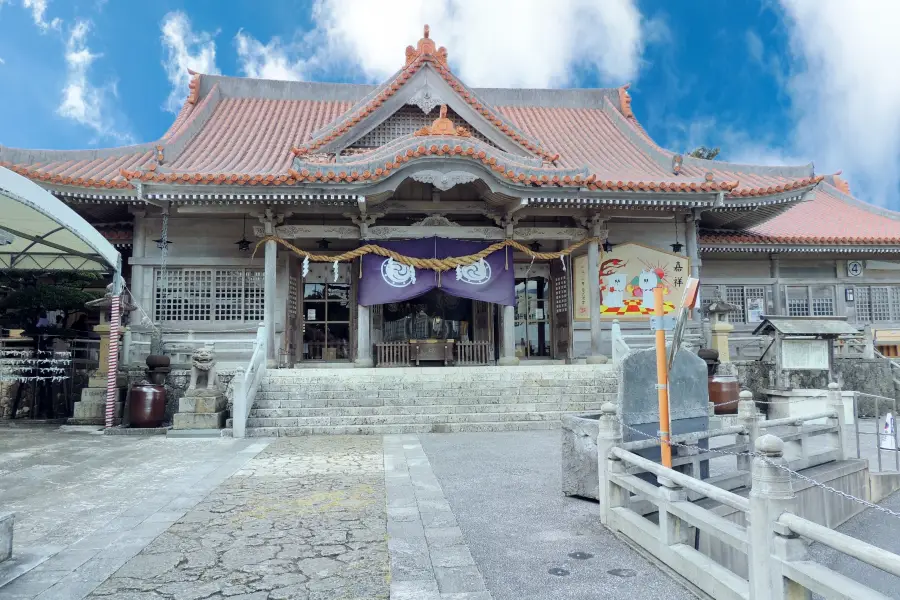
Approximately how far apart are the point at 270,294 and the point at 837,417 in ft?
34.9

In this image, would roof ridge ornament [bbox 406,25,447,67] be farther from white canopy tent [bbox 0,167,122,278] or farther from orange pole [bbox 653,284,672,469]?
orange pole [bbox 653,284,672,469]

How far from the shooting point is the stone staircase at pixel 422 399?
33.8ft

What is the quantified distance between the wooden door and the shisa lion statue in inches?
332

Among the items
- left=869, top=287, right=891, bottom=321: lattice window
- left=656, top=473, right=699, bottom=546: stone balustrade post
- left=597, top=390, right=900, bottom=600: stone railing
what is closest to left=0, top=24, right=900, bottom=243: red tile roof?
left=869, top=287, right=891, bottom=321: lattice window

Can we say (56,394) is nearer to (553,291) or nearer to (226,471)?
(226,471)

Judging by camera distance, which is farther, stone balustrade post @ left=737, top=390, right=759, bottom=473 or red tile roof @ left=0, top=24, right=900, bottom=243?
red tile roof @ left=0, top=24, right=900, bottom=243

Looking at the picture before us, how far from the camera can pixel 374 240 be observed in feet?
45.2

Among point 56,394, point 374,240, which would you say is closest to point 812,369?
point 374,240

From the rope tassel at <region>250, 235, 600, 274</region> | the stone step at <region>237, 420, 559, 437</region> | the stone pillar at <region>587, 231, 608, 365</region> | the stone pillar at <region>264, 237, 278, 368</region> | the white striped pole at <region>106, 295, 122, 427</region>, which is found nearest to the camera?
the stone step at <region>237, 420, 559, 437</region>

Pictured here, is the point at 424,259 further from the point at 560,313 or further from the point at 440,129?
the point at 560,313

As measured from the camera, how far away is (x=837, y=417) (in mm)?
7371

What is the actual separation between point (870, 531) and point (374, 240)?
414 inches

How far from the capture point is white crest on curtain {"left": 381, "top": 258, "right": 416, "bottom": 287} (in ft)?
44.5

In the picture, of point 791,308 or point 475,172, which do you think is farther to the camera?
point 791,308
